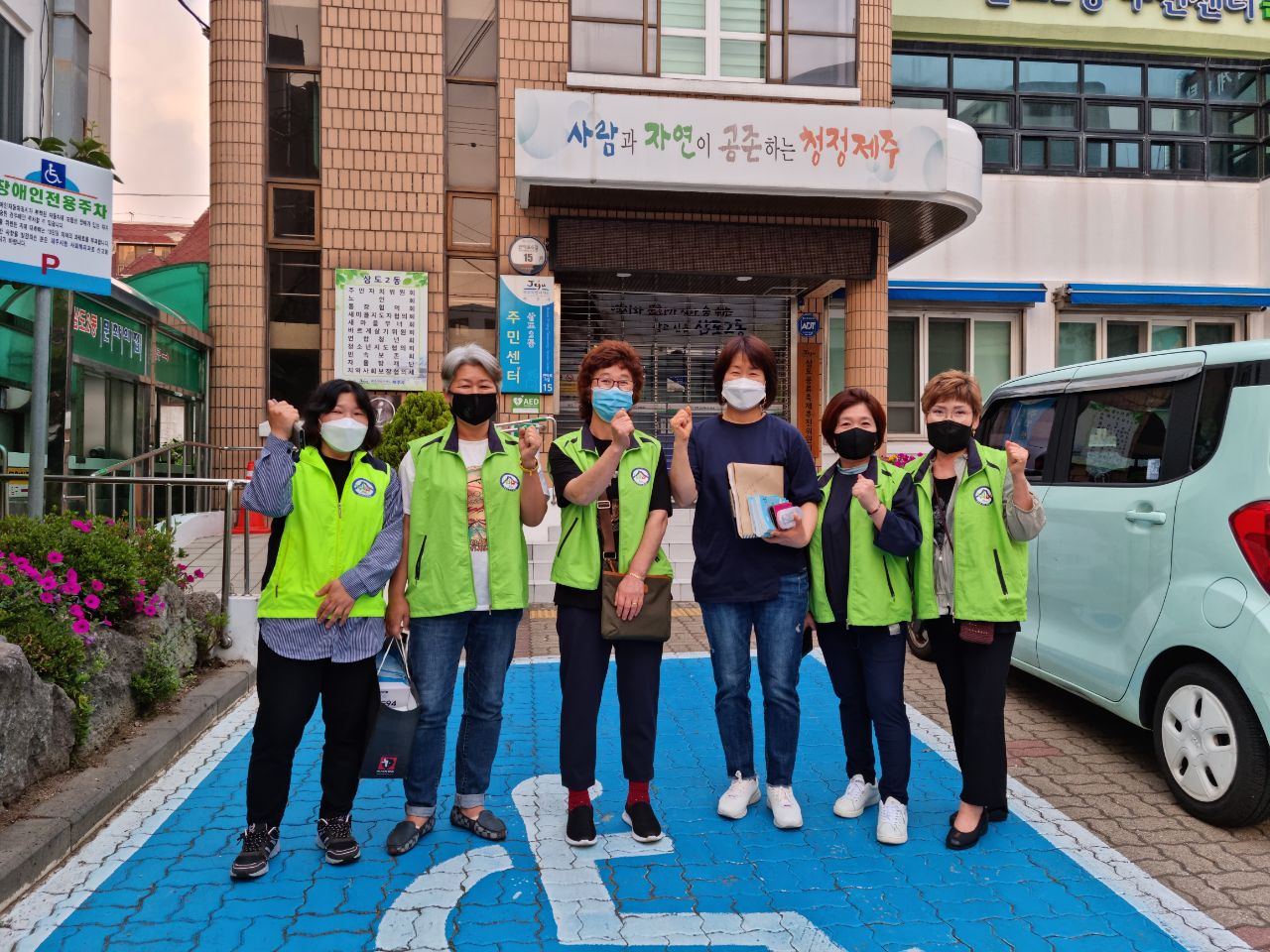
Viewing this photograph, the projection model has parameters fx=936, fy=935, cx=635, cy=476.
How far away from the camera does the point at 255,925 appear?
300 centimetres

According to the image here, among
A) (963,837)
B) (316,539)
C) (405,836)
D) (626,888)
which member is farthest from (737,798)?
(316,539)

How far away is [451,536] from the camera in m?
3.45

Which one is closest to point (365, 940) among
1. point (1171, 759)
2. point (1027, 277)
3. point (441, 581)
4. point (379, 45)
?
point (441, 581)

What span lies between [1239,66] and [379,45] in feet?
47.1

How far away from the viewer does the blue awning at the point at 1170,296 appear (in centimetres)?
1527

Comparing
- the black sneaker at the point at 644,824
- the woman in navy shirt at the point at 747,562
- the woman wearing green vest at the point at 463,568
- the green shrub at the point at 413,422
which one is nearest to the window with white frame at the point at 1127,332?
the green shrub at the point at 413,422

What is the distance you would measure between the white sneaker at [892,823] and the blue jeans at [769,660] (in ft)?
1.29

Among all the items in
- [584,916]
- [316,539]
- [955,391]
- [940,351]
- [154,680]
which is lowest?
[584,916]

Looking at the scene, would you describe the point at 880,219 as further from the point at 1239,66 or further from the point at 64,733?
the point at 64,733

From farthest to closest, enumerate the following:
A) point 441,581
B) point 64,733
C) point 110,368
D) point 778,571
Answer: point 110,368 → point 64,733 → point 778,571 → point 441,581

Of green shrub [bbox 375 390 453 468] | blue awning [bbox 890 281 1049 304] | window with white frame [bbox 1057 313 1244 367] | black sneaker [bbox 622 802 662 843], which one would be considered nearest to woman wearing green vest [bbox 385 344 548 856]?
black sneaker [bbox 622 802 662 843]

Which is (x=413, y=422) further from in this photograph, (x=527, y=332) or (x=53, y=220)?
(x=53, y=220)

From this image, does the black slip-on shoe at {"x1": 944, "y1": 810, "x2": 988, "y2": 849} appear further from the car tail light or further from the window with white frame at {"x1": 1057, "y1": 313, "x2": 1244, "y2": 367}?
the window with white frame at {"x1": 1057, "y1": 313, "x2": 1244, "y2": 367}

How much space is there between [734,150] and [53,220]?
7943 millimetres
